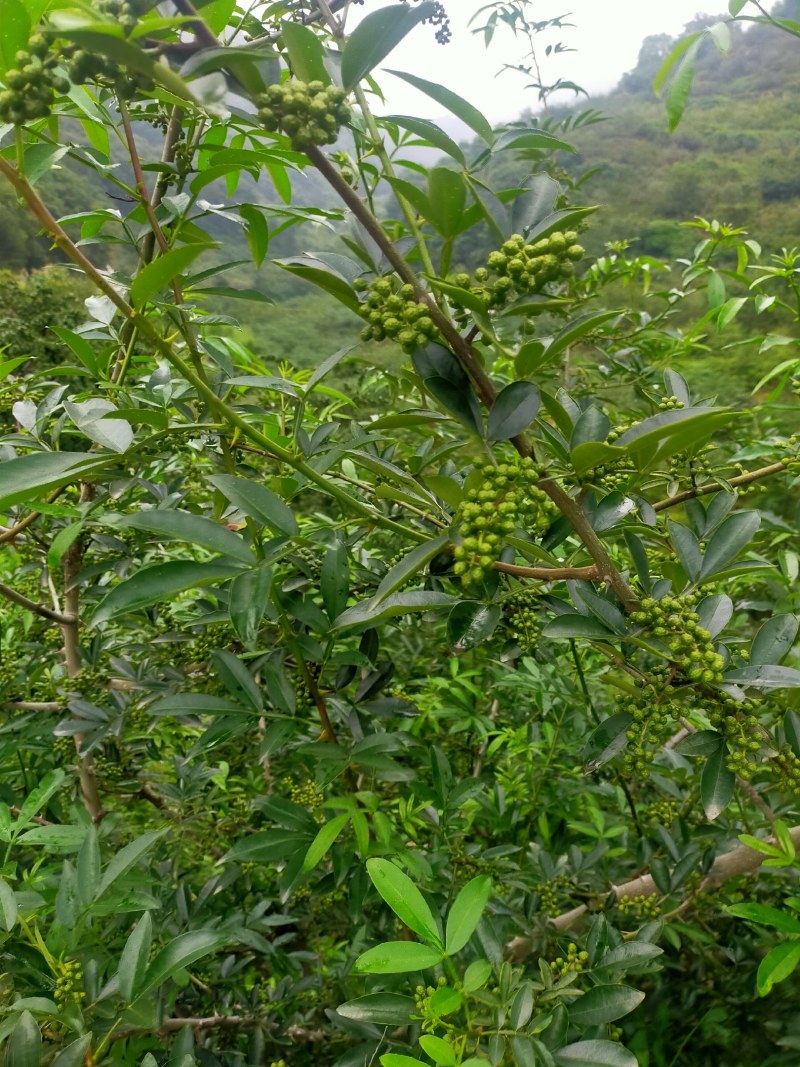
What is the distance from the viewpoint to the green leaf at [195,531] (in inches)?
23.0

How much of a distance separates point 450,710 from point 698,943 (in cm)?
74

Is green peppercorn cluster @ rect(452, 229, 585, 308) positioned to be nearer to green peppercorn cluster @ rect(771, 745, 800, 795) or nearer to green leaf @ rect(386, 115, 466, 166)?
green leaf @ rect(386, 115, 466, 166)

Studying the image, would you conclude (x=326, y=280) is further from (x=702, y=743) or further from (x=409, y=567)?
(x=702, y=743)

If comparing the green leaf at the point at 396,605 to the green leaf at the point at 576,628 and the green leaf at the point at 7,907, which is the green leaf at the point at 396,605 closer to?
the green leaf at the point at 576,628

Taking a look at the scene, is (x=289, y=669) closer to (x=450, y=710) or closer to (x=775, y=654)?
(x=450, y=710)

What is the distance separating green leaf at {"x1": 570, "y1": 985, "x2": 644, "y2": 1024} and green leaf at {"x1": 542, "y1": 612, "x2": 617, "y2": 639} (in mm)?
434

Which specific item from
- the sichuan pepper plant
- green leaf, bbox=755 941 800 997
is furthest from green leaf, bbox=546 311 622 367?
green leaf, bbox=755 941 800 997

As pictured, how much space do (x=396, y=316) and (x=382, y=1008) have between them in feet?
2.46

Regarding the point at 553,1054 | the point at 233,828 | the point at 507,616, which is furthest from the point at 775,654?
the point at 233,828

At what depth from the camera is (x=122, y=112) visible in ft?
2.43

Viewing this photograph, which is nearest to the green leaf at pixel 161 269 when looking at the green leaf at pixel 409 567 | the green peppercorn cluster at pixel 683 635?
the green leaf at pixel 409 567

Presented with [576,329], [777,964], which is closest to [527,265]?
[576,329]

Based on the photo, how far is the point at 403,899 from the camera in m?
0.69

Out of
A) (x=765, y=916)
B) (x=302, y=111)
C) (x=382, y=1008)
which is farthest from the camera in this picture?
(x=765, y=916)
